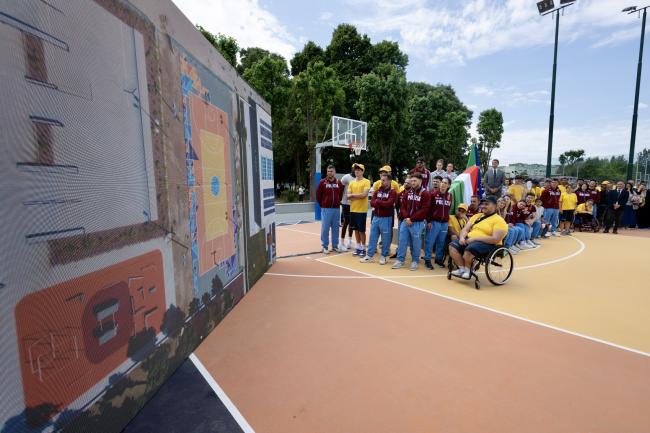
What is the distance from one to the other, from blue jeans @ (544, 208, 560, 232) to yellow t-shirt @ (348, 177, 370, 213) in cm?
667

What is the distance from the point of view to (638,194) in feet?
43.4

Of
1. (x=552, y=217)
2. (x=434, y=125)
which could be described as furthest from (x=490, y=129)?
(x=552, y=217)

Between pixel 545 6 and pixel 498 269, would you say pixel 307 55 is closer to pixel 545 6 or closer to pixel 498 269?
pixel 545 6

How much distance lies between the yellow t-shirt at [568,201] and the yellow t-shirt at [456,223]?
21.6 feet

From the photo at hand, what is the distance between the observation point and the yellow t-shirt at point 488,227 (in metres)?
5.21

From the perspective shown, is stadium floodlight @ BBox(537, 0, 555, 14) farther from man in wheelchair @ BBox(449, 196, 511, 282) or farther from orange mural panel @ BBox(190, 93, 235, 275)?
orange mural panel @ BBox(190, 93, 235, 275)

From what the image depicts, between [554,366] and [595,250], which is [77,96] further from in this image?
[595,250]

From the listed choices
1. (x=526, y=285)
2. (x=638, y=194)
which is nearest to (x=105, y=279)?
(x=526, y=285)

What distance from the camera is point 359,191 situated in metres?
7.24

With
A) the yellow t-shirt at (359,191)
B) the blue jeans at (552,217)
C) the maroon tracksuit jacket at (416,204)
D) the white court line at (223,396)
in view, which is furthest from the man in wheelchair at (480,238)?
the blue jeans at (552,217)

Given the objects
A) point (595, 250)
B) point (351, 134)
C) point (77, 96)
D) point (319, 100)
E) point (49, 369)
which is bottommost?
point (595, 250)

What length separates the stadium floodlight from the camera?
54.6 feet

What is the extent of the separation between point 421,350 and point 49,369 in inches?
114

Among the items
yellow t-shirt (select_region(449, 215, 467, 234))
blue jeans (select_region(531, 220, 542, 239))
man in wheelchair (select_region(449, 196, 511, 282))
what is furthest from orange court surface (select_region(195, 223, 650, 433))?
blue jeans (select_region(531, 220, 542, 239))
